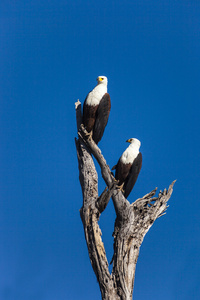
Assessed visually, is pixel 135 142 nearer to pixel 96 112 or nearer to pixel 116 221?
pixel 96 112

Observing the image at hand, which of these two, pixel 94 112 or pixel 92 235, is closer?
pixel 92 235

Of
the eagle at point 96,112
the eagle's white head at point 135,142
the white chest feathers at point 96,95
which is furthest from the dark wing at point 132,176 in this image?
the white chest feathers at point 96,95

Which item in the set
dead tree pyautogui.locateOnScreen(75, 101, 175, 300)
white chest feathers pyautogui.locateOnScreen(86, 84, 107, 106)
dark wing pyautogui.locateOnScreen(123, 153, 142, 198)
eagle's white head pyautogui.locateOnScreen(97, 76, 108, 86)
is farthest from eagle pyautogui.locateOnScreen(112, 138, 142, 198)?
eagle's white head pyautogui.locateOnScreen(97, 76, 108, 86)

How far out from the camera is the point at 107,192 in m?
6.14

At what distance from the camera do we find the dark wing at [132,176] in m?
7.39

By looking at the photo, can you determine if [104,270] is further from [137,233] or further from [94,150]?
[94,150]

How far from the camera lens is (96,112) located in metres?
7.11

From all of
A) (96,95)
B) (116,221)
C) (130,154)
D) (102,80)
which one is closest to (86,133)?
(96,95)

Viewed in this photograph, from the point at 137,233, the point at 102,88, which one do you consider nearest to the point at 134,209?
the point at 137,233

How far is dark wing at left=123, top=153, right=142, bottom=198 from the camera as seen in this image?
7.39 meters

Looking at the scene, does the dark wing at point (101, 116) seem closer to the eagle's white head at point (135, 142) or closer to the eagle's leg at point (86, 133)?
the eagle's leg at point (86, 133)

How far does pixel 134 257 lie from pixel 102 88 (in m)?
3.02

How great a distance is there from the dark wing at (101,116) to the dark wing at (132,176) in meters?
0.87

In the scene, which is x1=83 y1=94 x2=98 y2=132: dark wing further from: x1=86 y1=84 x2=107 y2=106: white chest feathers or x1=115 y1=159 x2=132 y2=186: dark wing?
x1=115 y1=159 x2=132 y2=186: dark wing
